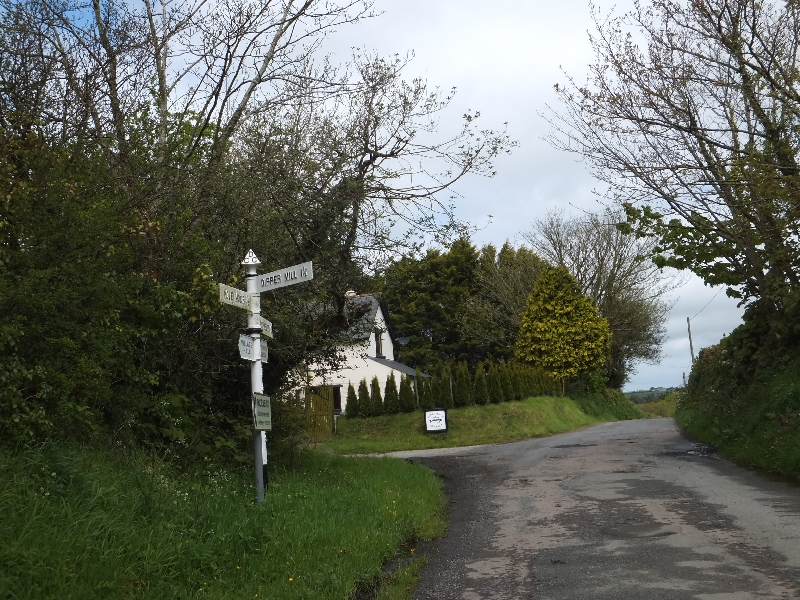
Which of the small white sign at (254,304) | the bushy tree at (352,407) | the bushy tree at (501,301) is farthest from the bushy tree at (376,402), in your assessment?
the small white sign at (254,304)

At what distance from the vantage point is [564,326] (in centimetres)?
4294

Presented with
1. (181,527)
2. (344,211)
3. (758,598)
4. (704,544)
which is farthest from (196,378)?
(758,598)

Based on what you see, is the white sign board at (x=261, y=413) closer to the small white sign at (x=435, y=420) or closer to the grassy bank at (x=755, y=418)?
the grassy bank at (x=755, y=418)

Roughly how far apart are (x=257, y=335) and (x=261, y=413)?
824mm

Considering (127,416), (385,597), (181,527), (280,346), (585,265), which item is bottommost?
(385,597)

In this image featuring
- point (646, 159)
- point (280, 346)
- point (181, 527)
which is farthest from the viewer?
point (646, 159)

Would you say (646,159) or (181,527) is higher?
(646,159)

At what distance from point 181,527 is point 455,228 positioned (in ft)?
24.6

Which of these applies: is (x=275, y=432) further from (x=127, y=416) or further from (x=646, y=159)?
(x=646, y=159)

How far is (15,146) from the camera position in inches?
321

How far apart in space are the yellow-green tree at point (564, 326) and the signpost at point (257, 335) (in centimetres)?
3469

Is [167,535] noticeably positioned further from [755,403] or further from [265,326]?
[755,403]

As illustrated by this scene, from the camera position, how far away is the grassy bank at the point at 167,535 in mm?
5438

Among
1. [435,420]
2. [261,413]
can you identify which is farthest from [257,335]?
[435,420]
